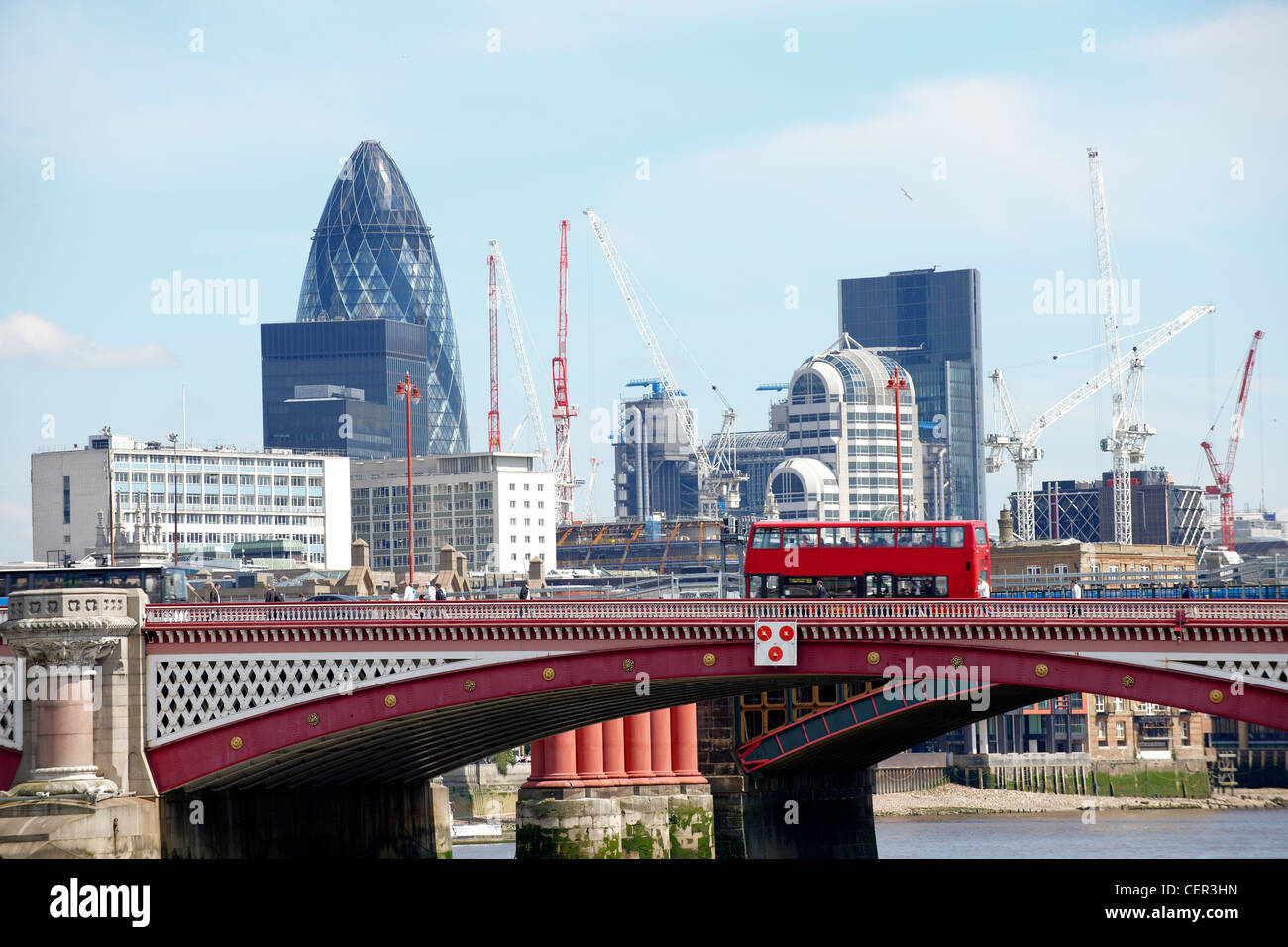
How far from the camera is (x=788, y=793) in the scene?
113688 millimetres

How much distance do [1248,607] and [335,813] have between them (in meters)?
41.1

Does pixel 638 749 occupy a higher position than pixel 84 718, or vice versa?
pixel 84 718

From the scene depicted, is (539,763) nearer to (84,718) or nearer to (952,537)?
(952,537)

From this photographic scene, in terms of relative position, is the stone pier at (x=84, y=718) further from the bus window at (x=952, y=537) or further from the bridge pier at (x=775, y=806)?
the bridge pier at (x=775, y=806)

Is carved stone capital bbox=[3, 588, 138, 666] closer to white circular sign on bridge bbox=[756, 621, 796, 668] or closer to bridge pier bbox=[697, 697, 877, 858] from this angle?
white circular sign on bridge bbox=[756, 621, 796, 668]

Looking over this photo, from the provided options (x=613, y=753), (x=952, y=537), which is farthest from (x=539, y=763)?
(x=952, y=537)

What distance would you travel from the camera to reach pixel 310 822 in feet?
294

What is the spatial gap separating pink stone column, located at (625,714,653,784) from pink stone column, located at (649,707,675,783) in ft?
2.36

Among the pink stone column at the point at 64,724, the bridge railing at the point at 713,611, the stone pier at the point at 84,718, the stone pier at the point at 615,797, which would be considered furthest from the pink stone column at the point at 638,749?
the pink stone column at the point at 64,724

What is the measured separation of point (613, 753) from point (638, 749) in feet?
5.12

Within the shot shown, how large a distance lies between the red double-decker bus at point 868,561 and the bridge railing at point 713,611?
13.9 metres

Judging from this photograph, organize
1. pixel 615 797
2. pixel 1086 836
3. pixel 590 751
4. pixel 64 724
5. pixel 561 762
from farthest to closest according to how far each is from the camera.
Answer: pixel 1086 836 → pixel 590 751 → pixel 615 797 → pixel 561 762 → pixel 64 724

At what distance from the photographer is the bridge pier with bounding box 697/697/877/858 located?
107750mm

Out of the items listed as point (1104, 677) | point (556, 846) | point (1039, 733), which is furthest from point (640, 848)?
point (1039, 733)
